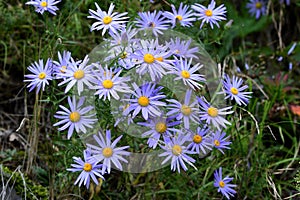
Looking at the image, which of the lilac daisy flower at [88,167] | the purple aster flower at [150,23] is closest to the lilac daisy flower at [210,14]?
the purple aster flower at [150,23]

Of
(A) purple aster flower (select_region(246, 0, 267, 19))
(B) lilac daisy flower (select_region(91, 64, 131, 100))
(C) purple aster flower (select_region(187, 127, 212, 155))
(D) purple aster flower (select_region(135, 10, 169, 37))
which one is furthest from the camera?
(A) purple aster flower (select_region(246, 0, 267, 19))

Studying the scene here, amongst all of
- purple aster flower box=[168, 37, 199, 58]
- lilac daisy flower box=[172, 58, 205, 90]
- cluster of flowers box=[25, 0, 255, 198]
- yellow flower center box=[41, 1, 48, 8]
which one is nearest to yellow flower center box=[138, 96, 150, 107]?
cluster of flowers box=[25, 0, 255, 198]

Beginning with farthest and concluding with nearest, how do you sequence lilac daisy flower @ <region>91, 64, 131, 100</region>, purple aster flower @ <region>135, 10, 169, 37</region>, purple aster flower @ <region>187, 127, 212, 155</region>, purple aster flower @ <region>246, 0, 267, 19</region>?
purple aster flower @ <region>246, 0, 267, 19</region>
purple aster flower @ <region>135, 10, 169, 37</region>
purple aster flower @ <region>187, 127, 212, 155</region>
lilac daisy flower @ <region>91, 64, 131, 100</region>

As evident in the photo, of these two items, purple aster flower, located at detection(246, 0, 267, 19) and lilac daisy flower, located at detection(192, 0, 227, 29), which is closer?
lilac daisy flower, located at detection(192, 0, 227, 29)

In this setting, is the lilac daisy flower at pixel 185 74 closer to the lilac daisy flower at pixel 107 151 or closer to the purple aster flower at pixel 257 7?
the lilac daisy flower at pixel 107 151

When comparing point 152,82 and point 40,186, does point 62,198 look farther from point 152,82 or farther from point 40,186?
point 152,82

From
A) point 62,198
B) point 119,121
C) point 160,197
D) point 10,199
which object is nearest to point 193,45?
point 119,121

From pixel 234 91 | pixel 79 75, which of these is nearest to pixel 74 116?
pixel 79 75

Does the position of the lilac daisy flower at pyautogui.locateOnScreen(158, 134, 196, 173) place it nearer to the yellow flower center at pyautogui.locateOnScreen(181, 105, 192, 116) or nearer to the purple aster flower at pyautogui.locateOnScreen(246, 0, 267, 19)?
the yellow flower center at pyautogui.locateOnScreen(181, 105, 192, 116)
